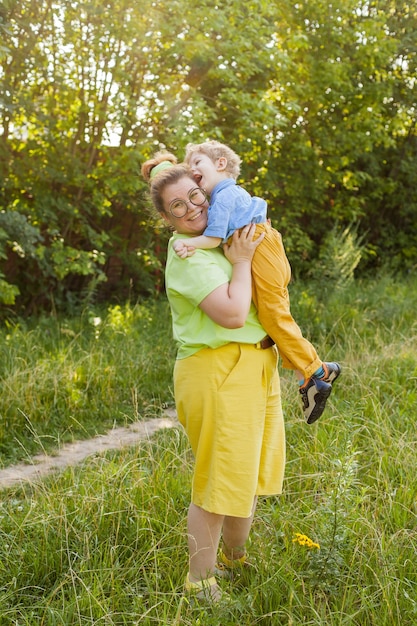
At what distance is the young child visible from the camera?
7.88 feet

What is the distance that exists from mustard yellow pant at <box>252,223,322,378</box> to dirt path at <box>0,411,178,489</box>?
1.50 meters

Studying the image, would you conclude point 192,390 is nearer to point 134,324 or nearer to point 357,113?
point 134,324

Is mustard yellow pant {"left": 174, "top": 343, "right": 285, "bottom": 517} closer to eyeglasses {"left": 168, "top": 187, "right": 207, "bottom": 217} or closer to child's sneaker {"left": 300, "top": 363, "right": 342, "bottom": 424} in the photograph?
child's sneaker {"left": 300, "top": 363, "right": 342, "bottom": 424}

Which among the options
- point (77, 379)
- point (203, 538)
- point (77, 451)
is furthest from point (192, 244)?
point (77, 379)

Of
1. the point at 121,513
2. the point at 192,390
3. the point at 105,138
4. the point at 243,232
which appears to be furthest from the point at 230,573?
the point at 105,138

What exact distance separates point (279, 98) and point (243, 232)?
771 centimetres

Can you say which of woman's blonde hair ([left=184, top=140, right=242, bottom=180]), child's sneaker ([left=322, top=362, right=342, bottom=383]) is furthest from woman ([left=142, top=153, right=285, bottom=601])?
child's sneaker ([left=322, top=362, right=342, bottom=383])

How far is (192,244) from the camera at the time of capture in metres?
2.36

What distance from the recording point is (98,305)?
834 cm

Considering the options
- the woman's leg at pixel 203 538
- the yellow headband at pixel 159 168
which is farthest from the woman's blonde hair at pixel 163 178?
the woman's leg at pixel 203 538

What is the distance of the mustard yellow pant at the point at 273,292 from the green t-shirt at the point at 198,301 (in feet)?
0.16

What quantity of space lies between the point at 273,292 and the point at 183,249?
1.21ft

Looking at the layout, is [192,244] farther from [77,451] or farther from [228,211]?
[77,451]

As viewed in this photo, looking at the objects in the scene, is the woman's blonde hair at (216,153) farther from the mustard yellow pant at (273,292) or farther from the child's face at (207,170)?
the mustard yellow pant at (273,292)
